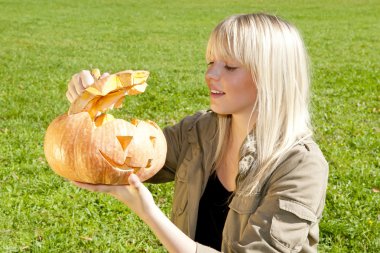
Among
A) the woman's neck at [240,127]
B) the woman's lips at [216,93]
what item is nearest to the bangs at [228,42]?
the woman's lips at [216,93]

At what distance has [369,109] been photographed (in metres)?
8.33

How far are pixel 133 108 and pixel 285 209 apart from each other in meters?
5.66

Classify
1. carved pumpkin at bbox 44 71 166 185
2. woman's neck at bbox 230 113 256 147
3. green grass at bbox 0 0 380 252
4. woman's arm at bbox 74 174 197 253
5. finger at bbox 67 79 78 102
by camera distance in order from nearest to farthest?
woman's arm at bbox 74 174 197 253 < carved pumpkin at bbox 44 71 166 185 < finger at bbox 67 79 78 102 < woman's neck at bbox 230 113 256 147 < green grass at bbox 0 0 380 252

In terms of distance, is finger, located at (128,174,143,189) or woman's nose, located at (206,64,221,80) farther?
woman's nose, located at (206,64,221,80)

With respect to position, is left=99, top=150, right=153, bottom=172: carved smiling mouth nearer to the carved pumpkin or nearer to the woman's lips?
the carved pumpkin

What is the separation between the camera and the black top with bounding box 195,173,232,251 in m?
3.17

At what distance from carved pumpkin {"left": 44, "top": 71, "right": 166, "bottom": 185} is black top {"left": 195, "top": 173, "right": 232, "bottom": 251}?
0.51m

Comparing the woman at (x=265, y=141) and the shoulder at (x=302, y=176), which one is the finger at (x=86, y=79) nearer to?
the woman at (x=265, y=141)

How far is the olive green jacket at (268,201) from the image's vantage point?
266cm

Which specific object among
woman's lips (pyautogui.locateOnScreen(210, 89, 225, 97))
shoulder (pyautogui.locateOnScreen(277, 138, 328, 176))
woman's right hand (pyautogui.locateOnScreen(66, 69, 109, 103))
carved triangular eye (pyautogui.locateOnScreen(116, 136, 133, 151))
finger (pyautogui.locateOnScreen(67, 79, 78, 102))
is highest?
woman's right hand (pyautogui.locateOnScreen(66, 69, 109, 103))

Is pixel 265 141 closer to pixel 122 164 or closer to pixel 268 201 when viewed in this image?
pixel 268 201

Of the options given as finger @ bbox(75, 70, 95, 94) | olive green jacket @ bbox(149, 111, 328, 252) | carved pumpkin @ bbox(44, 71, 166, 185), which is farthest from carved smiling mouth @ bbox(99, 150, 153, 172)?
olive green jacket @ bbox(149, 111, 328, 252)

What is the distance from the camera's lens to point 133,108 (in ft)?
26.8

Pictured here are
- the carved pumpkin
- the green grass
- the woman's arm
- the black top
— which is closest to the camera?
the woman's arm
